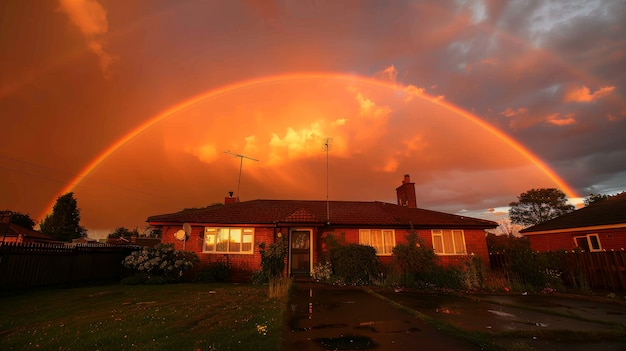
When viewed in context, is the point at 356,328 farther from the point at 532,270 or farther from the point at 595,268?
the point at 595,268

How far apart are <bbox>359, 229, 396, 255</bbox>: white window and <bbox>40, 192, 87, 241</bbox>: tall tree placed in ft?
218

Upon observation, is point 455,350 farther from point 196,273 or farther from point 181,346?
point 196,273

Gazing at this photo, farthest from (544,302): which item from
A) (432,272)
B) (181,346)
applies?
(181,346)

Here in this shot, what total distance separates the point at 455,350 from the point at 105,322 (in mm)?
7026

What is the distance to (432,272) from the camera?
1298cm

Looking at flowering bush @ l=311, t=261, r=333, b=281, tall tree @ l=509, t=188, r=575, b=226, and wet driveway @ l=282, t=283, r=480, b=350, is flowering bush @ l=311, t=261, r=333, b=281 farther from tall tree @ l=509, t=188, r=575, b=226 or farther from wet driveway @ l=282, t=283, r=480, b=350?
tall tree @ l=509, t=188, r=575, b=226

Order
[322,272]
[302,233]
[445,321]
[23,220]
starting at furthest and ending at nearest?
1. [23,220]
2. [302,233]
3. [322,272]
4. [445,321]

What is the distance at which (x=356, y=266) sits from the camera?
44.4 ft

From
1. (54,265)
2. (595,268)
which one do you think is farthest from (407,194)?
(54,265)

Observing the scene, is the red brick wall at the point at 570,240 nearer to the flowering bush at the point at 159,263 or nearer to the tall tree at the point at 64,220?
the flowering bush at the point at 159,263

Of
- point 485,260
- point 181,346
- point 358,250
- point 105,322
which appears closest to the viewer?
point 181,346

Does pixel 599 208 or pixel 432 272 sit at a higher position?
pixel 599 208

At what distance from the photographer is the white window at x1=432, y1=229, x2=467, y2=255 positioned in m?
17.0

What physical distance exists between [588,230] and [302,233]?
59.5ft
